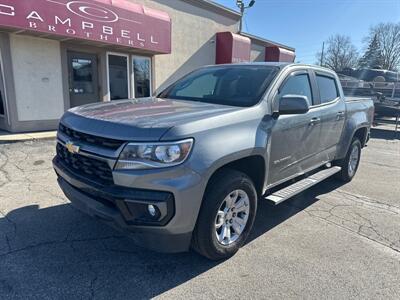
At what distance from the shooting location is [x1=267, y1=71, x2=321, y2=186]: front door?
339 cm

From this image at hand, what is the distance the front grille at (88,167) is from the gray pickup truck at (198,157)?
0.03ft

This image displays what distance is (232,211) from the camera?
3.03m

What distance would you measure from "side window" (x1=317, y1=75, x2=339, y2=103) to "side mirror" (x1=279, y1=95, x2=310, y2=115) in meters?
1.44

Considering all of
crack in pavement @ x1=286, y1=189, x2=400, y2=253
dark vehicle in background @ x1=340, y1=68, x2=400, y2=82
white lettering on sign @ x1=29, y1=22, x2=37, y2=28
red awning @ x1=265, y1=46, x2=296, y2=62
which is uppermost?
red awning @ x1=265, y1=46, x2=296, y2=62

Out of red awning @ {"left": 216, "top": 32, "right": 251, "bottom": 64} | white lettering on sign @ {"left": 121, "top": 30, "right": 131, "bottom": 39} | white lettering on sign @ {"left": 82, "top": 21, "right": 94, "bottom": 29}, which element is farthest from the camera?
red awning @ {"left": 216, "top": 32, "right": 251, "bottom": 64}

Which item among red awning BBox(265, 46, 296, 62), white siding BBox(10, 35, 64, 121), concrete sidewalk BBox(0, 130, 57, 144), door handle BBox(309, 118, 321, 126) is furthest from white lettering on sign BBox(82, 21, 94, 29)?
red awning BBox(265, 46, 296, 62)

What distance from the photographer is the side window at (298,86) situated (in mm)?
3676

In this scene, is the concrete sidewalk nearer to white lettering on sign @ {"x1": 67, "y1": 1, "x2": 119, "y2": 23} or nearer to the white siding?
the white siding

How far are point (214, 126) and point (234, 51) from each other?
41.3 ft

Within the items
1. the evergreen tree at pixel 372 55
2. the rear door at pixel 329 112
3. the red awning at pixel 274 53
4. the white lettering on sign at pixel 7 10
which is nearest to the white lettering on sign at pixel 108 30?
the white lettering on sign at pixel 7 10

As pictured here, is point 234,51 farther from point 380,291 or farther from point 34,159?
point 380,291

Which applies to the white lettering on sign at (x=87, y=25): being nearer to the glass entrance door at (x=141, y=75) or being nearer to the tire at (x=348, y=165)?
the glass entrance door at (x=141, y=75)

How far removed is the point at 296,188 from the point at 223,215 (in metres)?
1.31

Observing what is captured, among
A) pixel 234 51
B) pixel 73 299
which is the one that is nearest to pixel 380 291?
pixel 73 299
